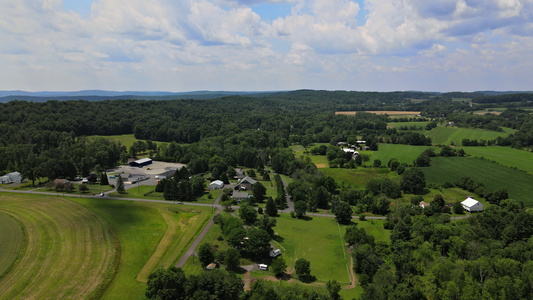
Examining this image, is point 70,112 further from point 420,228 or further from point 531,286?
point 531,286

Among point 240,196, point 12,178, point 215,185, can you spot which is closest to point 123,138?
point 12,178

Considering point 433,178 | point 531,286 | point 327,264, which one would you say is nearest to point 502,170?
point 433,178

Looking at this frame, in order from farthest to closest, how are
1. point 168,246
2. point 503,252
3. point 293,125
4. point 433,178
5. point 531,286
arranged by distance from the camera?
point 293,125
point 433,178
point 168,246
point 503,252
point 531,286

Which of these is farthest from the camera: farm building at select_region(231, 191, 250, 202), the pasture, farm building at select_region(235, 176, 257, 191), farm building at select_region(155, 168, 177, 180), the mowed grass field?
the pasture

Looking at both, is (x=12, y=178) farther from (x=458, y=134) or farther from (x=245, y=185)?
(x=458, y=134)

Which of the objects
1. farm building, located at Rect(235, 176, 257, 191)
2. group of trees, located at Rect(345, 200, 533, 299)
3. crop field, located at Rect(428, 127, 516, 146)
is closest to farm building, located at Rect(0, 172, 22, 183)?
farm building, located at Rect(235, 176, 257, 191)

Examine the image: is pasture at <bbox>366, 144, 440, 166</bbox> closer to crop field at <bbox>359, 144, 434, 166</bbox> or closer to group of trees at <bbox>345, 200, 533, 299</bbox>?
crop field at <bbox>359, 144, 434, 166</bbox>
